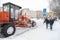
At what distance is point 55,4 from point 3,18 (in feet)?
202

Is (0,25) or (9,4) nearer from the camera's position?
(0,25)

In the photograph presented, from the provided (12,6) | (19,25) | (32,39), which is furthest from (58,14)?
(32,39)

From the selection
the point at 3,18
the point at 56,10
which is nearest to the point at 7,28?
the point at 3,18

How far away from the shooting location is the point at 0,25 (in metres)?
14.8

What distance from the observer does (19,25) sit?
25.5 metres

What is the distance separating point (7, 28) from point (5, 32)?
0.44 meters

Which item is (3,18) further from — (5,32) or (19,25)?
(19,25)

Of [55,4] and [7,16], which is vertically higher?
[55,4]

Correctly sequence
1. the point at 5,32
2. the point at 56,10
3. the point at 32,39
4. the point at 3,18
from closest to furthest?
the point at 32,39
the point at 5,32
the point at 3,18
the point at 56,10

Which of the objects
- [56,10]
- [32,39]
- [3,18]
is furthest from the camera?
[56,10]

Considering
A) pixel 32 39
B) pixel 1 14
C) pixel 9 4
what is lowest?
pixel 32 39

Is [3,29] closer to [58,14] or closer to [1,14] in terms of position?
[1,14]

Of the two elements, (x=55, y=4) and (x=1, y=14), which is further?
(x=55, y=4)

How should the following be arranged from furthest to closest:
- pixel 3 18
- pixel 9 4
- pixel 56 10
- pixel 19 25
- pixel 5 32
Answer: pixel 56 10
pixel 19 25
pixel 9 4
pixel 3 18
pixel 5 32
